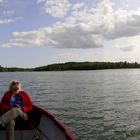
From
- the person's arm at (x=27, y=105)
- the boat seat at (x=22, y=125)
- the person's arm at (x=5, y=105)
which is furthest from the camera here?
Result: the boat seat at (x=22, y=125)

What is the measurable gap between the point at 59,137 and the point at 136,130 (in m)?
7.14

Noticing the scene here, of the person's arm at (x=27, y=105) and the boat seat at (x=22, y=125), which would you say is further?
the boat seat at (x=22, y=125)

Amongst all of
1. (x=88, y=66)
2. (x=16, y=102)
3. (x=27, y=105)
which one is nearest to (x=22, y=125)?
(x=27, y=105)

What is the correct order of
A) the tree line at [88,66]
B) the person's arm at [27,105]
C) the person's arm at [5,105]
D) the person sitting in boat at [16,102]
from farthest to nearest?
1. the tree line at [88,66]
2. the person's arm at [27,105]
3. the person's arm at [5,105]
4. the person sitting in boat at [16,102]

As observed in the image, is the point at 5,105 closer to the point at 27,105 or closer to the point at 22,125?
the point at 27,105

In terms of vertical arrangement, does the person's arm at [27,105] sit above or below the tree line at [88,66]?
below

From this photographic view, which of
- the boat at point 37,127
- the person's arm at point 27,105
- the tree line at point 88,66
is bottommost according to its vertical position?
the boat at point 37,127

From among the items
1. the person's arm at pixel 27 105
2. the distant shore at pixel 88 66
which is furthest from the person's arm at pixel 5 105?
the distant shore at pixel 88 66

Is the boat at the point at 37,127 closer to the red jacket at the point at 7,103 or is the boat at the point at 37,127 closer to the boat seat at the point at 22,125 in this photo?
the boat seat at the point at 22,125

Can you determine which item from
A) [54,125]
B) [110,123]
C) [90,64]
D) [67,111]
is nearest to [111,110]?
[67,111]

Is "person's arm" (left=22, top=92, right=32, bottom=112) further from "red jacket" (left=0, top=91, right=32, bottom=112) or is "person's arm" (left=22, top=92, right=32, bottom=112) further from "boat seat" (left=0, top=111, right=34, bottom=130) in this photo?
"boat seat" (left=0, top=111, right=34, bottom=130)

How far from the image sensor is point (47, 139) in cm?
930

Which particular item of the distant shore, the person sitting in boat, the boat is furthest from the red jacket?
the distant shore

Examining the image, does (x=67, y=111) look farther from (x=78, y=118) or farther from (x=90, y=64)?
(x=90, y=64)
